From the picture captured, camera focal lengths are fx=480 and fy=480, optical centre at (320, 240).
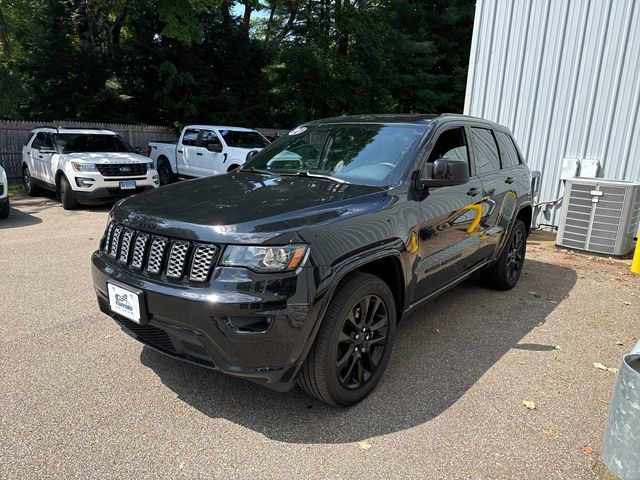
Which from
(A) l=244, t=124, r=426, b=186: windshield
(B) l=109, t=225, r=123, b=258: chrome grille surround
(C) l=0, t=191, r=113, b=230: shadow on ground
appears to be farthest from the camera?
(C) l=0, t=191, r=113, b=230: shadow on ground

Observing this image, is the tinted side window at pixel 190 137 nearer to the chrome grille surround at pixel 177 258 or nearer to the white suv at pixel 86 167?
the white suv at pixel 86 167

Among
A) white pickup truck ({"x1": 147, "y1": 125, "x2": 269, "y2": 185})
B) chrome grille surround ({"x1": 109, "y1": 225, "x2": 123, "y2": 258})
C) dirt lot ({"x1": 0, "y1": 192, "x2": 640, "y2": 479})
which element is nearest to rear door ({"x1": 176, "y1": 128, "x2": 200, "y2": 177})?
white pickup truck ({"x1": 147, "y1": 125, "x2": 269, "y2": 185})

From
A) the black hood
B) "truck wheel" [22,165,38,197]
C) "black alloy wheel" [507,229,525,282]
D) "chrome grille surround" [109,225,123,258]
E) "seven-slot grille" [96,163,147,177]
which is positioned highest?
the black hood

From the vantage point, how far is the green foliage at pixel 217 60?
59.9 feet

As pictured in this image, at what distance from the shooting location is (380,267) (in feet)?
10.6

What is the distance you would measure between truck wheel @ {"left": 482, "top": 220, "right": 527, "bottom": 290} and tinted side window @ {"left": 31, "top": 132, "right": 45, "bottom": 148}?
10147 millimetres

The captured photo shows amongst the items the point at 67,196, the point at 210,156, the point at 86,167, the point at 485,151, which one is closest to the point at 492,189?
the point at 485,151

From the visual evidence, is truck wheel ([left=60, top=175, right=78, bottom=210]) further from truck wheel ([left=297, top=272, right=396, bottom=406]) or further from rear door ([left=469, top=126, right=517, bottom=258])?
truck wheel ([left=297, top=272, right=396, bottom=406])

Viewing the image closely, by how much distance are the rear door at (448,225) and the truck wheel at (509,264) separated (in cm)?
88

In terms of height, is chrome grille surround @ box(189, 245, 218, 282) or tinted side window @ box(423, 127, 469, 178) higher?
Result: tinted side window @ box(423, 127, 469, 178)

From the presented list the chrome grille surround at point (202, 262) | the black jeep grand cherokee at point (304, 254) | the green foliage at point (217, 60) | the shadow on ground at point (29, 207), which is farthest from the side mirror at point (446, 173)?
the green foliage at point (217, 60)

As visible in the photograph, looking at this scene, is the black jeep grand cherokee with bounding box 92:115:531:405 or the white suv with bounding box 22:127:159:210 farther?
the white suv with bounding box 22:127:159:210

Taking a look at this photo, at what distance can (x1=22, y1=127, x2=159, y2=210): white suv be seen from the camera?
371 inches

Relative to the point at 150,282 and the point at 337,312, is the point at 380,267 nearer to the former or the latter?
the point at 337,312
